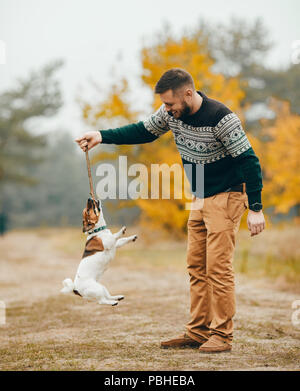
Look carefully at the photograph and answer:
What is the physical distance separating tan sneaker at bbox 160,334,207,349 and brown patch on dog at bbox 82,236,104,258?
778 mm

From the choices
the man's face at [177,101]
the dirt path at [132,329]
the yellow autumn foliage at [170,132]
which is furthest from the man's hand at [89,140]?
the yellow autumn foliage at [170,132]

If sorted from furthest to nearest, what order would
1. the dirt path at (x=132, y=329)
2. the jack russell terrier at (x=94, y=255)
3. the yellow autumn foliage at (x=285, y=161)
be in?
the yellow autumn foliage at (x=285, y=161), the jack russell terrier at (x=94, y=255), the dirt path at (x=132, y=329)

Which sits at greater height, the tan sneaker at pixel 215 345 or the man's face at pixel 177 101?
the man's face at pixel 177 101

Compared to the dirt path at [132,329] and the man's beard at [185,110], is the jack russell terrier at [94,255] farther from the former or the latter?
the man's beard at [185,110]

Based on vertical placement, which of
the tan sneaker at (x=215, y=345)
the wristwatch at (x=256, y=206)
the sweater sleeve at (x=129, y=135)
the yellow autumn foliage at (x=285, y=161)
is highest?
the yellow autumn foliage at (x=285, y=161)

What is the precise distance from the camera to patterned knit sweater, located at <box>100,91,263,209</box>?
2.86 metres

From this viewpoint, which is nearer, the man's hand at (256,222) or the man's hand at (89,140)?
the man's hand at (256,222)

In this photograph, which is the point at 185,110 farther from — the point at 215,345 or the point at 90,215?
the point at 215,345

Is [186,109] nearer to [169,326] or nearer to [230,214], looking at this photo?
[230,214]

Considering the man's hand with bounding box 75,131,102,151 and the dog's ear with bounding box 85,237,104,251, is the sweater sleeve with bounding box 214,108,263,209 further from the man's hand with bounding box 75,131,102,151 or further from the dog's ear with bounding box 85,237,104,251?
the dog's ear with bounding box 85,237,104,251

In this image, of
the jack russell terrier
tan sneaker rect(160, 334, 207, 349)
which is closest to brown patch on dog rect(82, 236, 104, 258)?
the jack russell terrier

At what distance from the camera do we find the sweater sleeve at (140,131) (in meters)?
3.22

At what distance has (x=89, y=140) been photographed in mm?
3100

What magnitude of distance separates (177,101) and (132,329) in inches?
74.2
